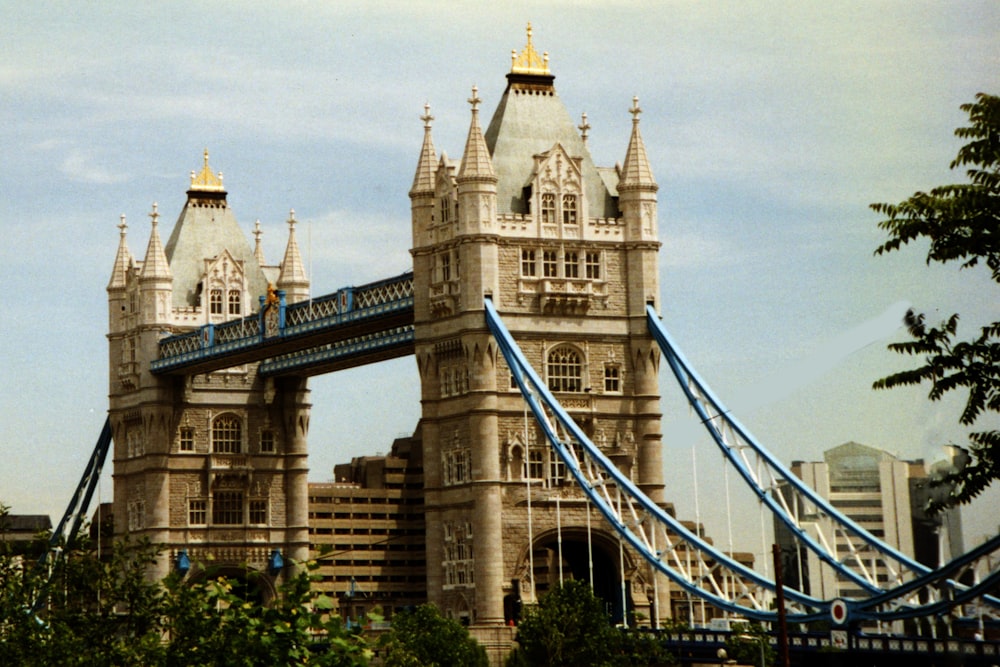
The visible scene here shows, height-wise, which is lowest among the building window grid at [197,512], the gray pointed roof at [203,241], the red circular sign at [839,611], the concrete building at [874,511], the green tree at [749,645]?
the green tree at [749,645]

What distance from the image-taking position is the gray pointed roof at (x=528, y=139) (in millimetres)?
91812

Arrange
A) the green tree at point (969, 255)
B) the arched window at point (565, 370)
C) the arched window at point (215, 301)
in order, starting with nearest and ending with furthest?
the green tree at point (969, 255)
the arched window at point (565, 370)
the arched window at point (215, 301)

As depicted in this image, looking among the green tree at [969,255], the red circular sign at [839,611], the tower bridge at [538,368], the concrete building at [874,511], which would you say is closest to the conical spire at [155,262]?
the tower bridge at [538,368]

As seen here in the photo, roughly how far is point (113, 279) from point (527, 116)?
39.7 meters

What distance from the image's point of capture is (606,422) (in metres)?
90.9

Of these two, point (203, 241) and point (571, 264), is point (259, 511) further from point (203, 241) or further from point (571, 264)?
point (571, 264)

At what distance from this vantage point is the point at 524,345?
3536 inches

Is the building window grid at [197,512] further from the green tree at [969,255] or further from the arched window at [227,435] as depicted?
the green tree at [969,255]

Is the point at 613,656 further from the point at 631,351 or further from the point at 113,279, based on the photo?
the point at 113,279

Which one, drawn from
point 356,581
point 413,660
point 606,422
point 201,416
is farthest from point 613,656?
point 356,581

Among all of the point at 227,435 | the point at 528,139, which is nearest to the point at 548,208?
the point at 528,139

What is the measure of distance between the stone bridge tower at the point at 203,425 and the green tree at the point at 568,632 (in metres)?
37.4

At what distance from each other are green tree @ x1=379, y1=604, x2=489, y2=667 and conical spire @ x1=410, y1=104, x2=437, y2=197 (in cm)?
1980

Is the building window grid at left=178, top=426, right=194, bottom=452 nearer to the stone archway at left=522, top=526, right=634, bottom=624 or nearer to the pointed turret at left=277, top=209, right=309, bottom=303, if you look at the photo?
the pointed turret at left=277, top=209, right=309, bottom=303
